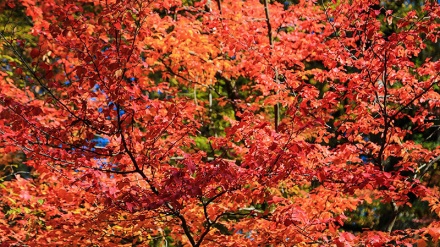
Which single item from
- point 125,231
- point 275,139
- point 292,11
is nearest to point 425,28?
point 275,139

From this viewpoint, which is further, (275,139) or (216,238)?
(216,238)

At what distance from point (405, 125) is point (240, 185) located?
862cm

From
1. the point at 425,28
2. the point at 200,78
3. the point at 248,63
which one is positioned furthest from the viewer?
the point at 200,78

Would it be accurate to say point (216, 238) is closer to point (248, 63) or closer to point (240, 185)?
point (240, 185)

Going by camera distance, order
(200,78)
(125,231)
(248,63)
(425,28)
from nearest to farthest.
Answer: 1. (425,28)
2. (125,231)
3. (248,63)
4. (200,78)

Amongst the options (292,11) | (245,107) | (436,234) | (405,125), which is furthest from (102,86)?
(405,125)

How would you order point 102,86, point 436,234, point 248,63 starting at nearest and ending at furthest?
1. point 436,234
2. point 102,86
3. point 248,63

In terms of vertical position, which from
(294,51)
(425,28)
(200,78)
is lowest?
(425,28)

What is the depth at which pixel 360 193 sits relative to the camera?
11.7 metres

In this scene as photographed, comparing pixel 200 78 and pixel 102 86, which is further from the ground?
pixel 200 78

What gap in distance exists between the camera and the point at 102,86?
14.9 ft

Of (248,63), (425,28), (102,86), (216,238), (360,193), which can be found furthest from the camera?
(360,193)

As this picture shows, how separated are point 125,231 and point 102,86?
9.44 ft

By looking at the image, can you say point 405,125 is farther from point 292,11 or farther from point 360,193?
point 292,11
